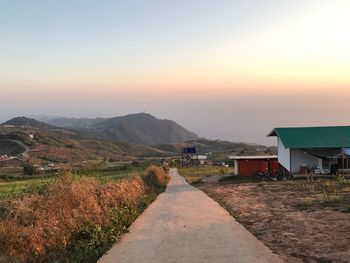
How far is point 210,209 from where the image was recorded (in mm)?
18844

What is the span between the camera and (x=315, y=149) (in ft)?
130

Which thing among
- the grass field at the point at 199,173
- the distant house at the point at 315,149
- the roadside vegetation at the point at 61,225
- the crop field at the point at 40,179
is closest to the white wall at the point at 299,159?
the distant house at the point at 315,149

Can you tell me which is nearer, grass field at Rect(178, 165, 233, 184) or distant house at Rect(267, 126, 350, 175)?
distant house at Rect(267, 126, 350, 175)

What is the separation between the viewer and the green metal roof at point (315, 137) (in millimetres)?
39188

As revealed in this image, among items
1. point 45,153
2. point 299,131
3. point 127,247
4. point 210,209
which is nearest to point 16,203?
point 127,247

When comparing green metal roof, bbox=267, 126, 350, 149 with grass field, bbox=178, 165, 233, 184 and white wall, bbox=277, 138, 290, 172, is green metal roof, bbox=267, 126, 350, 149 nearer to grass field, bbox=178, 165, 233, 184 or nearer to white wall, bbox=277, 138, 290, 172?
white wall, bbox=277, 138, 290, 172

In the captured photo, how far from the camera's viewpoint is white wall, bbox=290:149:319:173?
39.9 metres

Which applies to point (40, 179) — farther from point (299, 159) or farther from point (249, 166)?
point (299, 159)

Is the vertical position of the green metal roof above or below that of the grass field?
above

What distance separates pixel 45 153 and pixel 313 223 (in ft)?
380

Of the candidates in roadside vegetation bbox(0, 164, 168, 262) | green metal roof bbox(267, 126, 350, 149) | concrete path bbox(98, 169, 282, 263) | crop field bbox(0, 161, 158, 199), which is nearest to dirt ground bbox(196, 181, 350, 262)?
concrete path bbox(98, 169, 282, 263)

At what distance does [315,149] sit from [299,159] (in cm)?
157

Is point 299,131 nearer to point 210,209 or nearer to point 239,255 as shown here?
point 210,209

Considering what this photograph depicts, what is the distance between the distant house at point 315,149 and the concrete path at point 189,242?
2341 centimetres
